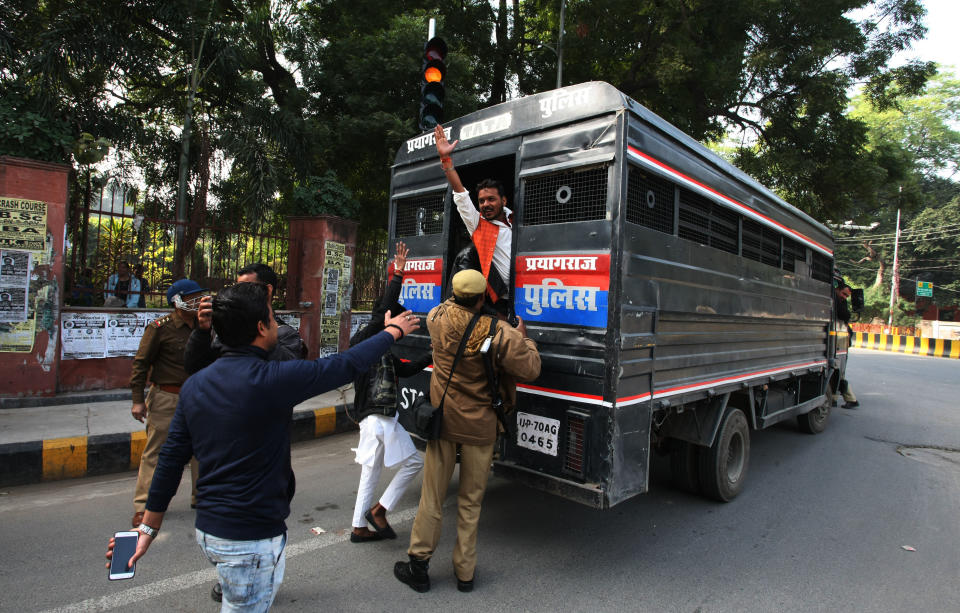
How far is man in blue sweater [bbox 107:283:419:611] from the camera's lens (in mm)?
1713

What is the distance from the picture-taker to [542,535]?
359 cm

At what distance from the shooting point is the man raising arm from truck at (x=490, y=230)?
135 inches

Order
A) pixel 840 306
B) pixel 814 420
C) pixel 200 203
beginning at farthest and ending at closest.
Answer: pixel 200 203, pixel 840 306, pixel 814 420

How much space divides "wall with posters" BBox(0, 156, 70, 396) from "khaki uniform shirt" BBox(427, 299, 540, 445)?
5.54 metres

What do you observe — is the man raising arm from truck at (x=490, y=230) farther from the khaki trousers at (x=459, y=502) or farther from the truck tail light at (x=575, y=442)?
the khaki trousers at (x=459, y=502)

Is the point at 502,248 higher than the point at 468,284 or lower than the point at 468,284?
higher

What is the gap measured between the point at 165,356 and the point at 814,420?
741cm

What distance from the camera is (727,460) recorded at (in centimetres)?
437

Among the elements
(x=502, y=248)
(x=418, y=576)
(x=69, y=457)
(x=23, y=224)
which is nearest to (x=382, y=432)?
(x=418, y=576)

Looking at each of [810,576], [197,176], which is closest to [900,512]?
[810,576]

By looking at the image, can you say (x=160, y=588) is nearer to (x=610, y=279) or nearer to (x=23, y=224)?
(x=610, y=279)

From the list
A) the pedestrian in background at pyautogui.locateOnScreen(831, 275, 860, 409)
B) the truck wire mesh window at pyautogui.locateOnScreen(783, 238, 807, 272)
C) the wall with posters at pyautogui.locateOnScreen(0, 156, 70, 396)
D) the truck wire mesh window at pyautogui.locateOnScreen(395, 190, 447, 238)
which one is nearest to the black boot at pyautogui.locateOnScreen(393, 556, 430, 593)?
the truck wire mesh window at pyautogui.locateOnScreen(395, 190, 447, 238)

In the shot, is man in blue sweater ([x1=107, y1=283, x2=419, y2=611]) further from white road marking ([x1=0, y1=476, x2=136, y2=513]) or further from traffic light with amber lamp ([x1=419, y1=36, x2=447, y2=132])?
traffic light with amber lamp ([x1=419, y1=36, x2=447, y2=132])

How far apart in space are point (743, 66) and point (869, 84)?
150 inches
